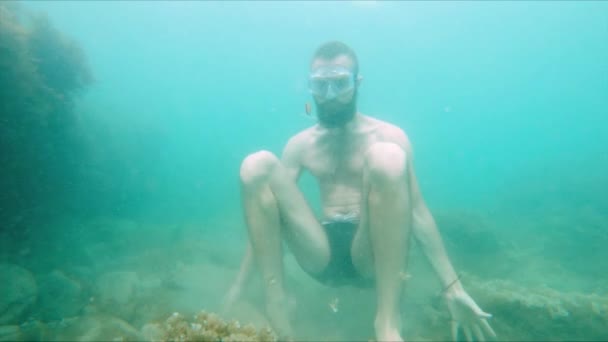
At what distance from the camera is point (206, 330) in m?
2.33

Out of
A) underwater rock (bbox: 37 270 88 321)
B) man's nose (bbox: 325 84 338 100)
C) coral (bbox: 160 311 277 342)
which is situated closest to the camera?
coral (bbox: 160 311 277 342)

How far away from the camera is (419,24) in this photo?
72.4m

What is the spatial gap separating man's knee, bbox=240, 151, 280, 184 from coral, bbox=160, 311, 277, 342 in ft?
4.04

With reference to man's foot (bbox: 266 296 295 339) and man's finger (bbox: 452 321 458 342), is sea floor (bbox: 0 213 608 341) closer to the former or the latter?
man's foot (bbox: 266 296 295 339)

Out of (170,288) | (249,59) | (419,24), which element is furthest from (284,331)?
(249,59)

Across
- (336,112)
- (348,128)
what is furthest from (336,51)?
(348,128)

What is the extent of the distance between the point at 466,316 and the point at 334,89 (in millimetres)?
2455

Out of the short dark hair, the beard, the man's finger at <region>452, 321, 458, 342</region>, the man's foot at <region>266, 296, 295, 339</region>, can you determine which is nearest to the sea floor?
the man's foot at <region>266, 296, 295, 339</region>

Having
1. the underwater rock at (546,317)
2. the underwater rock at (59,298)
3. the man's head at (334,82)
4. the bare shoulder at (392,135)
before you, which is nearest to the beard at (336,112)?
the man's head at (334,82)

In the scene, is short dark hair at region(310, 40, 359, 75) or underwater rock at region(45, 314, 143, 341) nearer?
underwater rock at region(45, 314, 143, 341)

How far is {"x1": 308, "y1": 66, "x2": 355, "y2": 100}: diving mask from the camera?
3752mm

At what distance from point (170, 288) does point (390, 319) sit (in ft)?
14.3

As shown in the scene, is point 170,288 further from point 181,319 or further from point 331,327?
point 181,319

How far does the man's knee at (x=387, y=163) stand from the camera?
2801 millimetres
